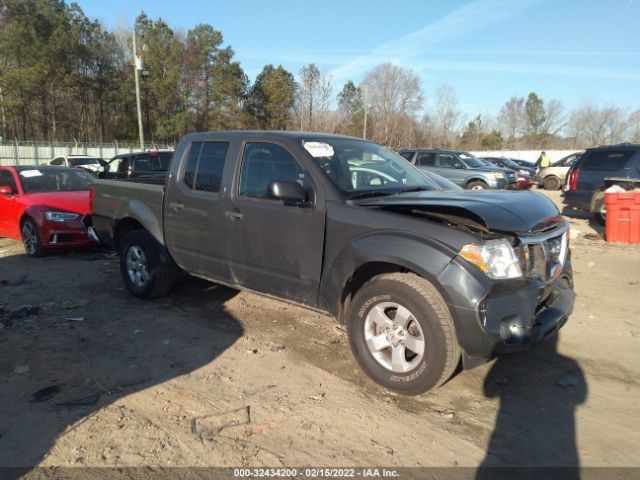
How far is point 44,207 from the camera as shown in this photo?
25.5 ft

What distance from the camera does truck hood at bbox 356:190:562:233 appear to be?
3256 millimetres

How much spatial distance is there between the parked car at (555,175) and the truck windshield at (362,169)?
2107 centimetres

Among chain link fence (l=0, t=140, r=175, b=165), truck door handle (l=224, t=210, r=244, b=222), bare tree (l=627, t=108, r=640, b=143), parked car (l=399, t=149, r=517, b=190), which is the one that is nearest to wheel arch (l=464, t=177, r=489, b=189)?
parked car (l=399, t=149, r=517, b=190)

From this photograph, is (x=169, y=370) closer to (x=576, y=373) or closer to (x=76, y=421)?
(x=76, y=421)

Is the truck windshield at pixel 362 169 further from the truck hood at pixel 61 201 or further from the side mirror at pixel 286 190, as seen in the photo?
the truck hood at pixel 61 201

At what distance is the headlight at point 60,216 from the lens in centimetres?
768

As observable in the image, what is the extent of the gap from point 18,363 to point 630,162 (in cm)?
1244

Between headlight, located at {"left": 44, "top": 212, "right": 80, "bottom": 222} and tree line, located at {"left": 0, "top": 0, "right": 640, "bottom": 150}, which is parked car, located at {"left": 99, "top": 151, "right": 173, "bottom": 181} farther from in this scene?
tree line, located at {"left": 0, "top": 0, "right": 640, "bottom": 150}

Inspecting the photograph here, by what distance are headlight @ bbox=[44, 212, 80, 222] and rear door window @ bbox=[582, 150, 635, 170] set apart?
445 inches

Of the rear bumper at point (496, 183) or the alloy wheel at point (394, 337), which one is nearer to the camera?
the alloy wheel at point (394, 337)

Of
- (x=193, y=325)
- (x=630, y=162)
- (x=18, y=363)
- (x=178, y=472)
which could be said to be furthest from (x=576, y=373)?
(x=630, y=162)

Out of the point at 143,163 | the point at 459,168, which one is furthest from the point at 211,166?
the point at 459,168

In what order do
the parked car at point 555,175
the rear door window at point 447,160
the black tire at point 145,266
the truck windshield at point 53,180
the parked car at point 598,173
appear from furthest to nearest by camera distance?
1. the parked car at point 555,175
2. the rear door window at point 447,160
3. the parked car at point 598,173
4. the truck windshield at point 53,180
5. the black tire at point 145,266

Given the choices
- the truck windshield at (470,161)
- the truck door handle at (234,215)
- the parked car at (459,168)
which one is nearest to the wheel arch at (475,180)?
the parked car at (459,168)
